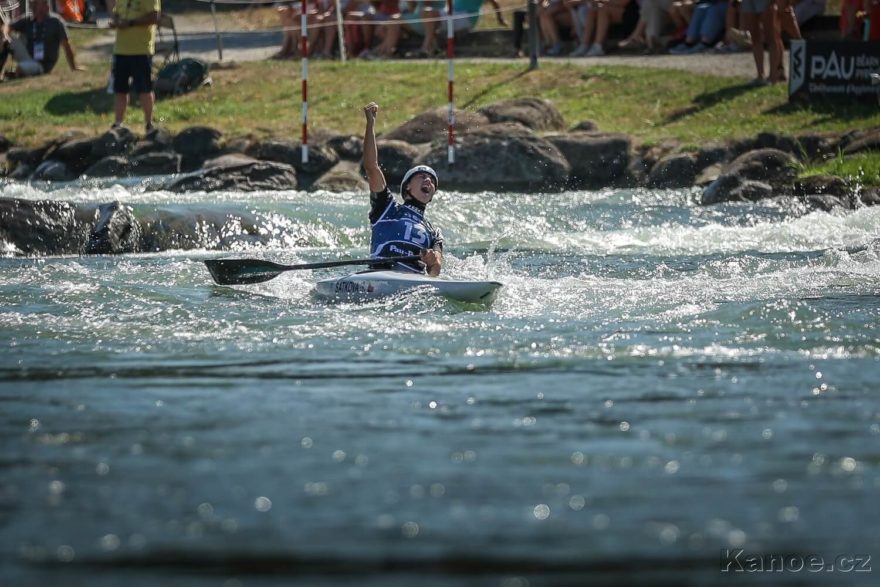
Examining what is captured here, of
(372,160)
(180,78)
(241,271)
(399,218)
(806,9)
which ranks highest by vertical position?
(806,9)

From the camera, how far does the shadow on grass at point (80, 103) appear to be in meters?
20.6

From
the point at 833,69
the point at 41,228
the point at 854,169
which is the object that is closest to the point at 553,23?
the point at 833,69

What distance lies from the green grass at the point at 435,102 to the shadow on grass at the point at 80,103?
0.05ft

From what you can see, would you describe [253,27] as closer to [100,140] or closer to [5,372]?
[100,140]

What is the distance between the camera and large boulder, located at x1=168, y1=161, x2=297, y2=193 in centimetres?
1656

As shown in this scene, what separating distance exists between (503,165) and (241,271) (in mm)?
7142

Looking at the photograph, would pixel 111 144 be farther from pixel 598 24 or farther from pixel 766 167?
pixel 766 167

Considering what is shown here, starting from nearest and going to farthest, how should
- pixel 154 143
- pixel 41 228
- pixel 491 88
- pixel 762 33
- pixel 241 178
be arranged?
1. pixel 41 228
2. pixel 241 178
3. pixel 154 143
4. pixel 762 33
5. pixel 491 88

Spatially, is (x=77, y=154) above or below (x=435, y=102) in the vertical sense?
→ below

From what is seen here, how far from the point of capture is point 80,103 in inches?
827

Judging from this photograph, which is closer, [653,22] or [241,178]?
[241,178]

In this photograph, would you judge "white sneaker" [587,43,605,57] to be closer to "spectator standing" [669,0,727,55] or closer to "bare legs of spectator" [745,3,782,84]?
"spectator standing" [669,0,727,55]

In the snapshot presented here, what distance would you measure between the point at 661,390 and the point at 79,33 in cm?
2378

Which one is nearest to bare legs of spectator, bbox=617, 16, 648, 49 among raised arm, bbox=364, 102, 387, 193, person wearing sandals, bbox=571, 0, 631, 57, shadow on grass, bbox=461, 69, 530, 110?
person wearing sandals, bbox=571, 0, 631, 57
